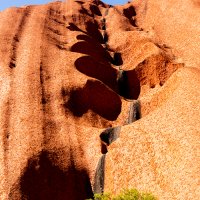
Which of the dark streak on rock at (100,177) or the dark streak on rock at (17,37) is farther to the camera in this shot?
the dark streak on rock at (17,37)

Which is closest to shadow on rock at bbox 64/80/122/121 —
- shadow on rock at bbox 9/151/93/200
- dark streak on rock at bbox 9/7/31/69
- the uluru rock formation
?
the uluru rock formation

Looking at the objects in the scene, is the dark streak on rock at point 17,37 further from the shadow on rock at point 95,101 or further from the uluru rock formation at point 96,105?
the shadow on rock at point 95,101

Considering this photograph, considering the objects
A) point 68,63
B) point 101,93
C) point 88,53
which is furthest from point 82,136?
point 88,53

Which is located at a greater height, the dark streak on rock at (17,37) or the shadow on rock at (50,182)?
the dark streak on rock at (17,37)

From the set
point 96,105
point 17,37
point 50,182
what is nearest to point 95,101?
point 96,105

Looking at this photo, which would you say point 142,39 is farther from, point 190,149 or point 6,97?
point 190,149

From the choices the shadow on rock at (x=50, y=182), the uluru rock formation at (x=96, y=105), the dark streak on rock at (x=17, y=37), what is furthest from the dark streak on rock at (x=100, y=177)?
the dark streak on rock at (x=17, y=37)

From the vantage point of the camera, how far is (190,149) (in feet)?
78.1

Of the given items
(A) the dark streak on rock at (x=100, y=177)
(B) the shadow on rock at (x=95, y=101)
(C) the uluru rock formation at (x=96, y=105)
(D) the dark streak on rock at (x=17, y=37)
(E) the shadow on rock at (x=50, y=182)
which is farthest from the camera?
(D) the dark streak on rock at (x=17, y=37)

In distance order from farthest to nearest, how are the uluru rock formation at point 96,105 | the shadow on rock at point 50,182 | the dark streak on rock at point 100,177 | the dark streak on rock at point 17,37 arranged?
the dark streak on rock at point 17,37 < the dark streak on rock at point 100,177 < the shadow on rock at point 50,182 < the uluru rock formation at point 96,105

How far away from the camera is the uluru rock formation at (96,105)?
989 inches

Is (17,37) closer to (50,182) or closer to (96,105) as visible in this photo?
(96,105)

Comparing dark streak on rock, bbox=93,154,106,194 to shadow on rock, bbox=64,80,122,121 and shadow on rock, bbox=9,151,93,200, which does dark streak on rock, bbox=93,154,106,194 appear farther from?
shadow on rock, bbox=64,80,122,121

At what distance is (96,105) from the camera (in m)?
34.1
